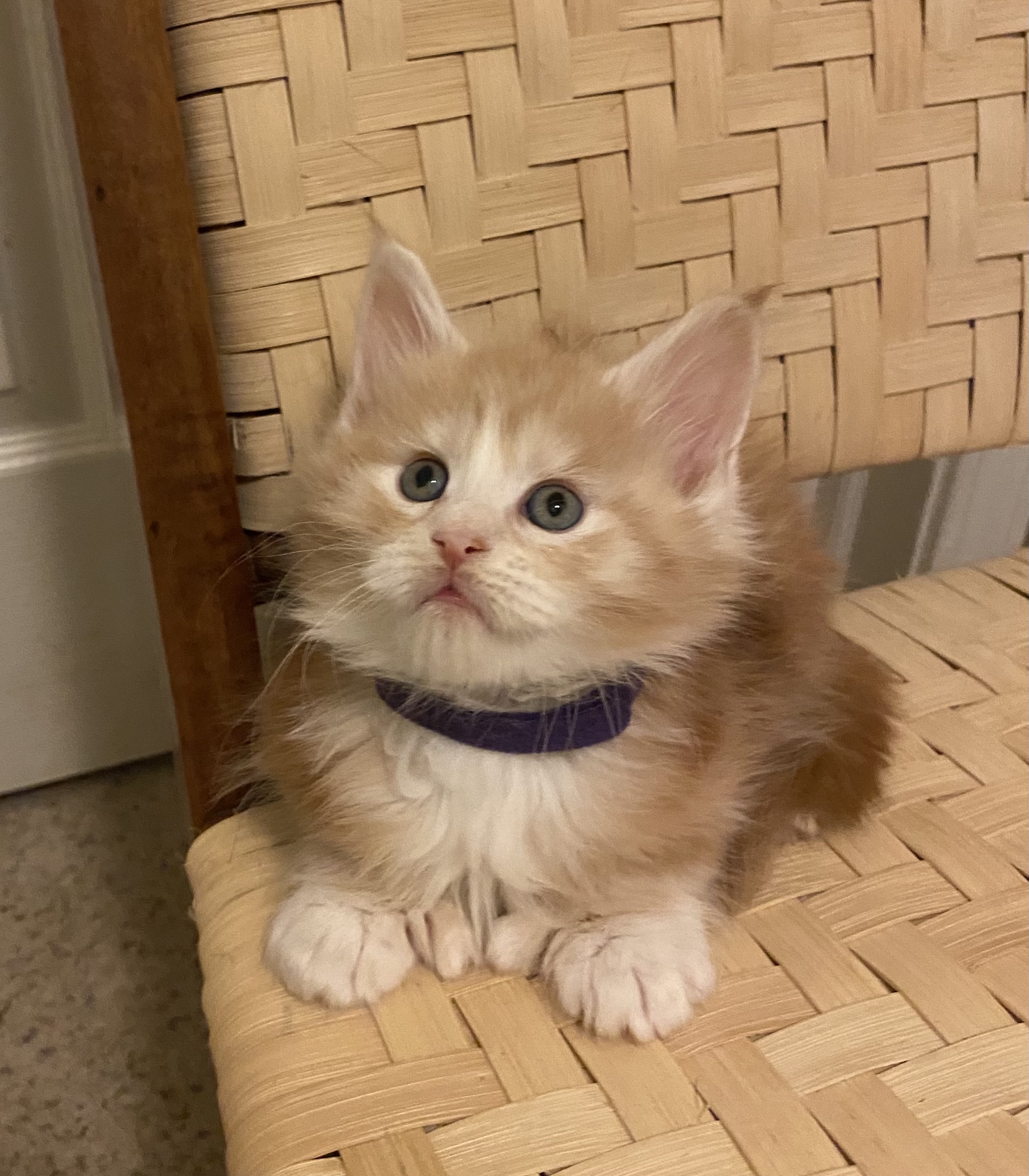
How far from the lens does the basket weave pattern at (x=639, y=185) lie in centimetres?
64

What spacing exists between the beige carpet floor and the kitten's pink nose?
73cm

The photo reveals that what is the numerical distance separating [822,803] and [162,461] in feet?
1.56

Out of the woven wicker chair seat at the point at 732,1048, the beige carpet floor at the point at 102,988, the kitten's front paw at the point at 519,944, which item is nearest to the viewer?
the woven wicker chair seat at the point at 732,1048

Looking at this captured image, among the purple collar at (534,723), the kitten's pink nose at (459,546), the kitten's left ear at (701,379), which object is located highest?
the kitten's left ear at (701,379)

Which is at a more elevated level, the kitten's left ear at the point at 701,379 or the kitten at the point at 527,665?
the kitten's left ear at the point at 701,379

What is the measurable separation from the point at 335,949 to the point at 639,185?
1.71ft

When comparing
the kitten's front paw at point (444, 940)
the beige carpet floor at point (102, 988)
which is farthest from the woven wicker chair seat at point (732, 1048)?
the beige carpet floor at point (102, 988)

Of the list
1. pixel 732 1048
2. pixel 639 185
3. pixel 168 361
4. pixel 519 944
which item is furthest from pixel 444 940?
pixel 639 185

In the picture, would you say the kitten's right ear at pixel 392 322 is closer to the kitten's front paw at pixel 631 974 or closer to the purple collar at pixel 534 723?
the purple collar at pixel 534 723

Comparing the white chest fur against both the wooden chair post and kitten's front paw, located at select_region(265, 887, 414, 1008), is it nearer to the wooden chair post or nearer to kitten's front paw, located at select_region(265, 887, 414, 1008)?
kitten's front paw, located at select_region(265, 887, 414, 1008)

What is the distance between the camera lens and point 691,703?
0.67 m

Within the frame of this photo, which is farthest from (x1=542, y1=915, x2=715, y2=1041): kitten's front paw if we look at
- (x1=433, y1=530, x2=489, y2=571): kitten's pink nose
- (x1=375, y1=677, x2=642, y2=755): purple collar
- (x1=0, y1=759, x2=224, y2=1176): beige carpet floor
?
(x1=0, y1=759, x2=224, y2=1176): beige carpet floor

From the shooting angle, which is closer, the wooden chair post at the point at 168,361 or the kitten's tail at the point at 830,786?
the wooden chair post at the point at 168,361

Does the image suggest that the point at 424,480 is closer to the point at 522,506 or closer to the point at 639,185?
the point at 522,506
